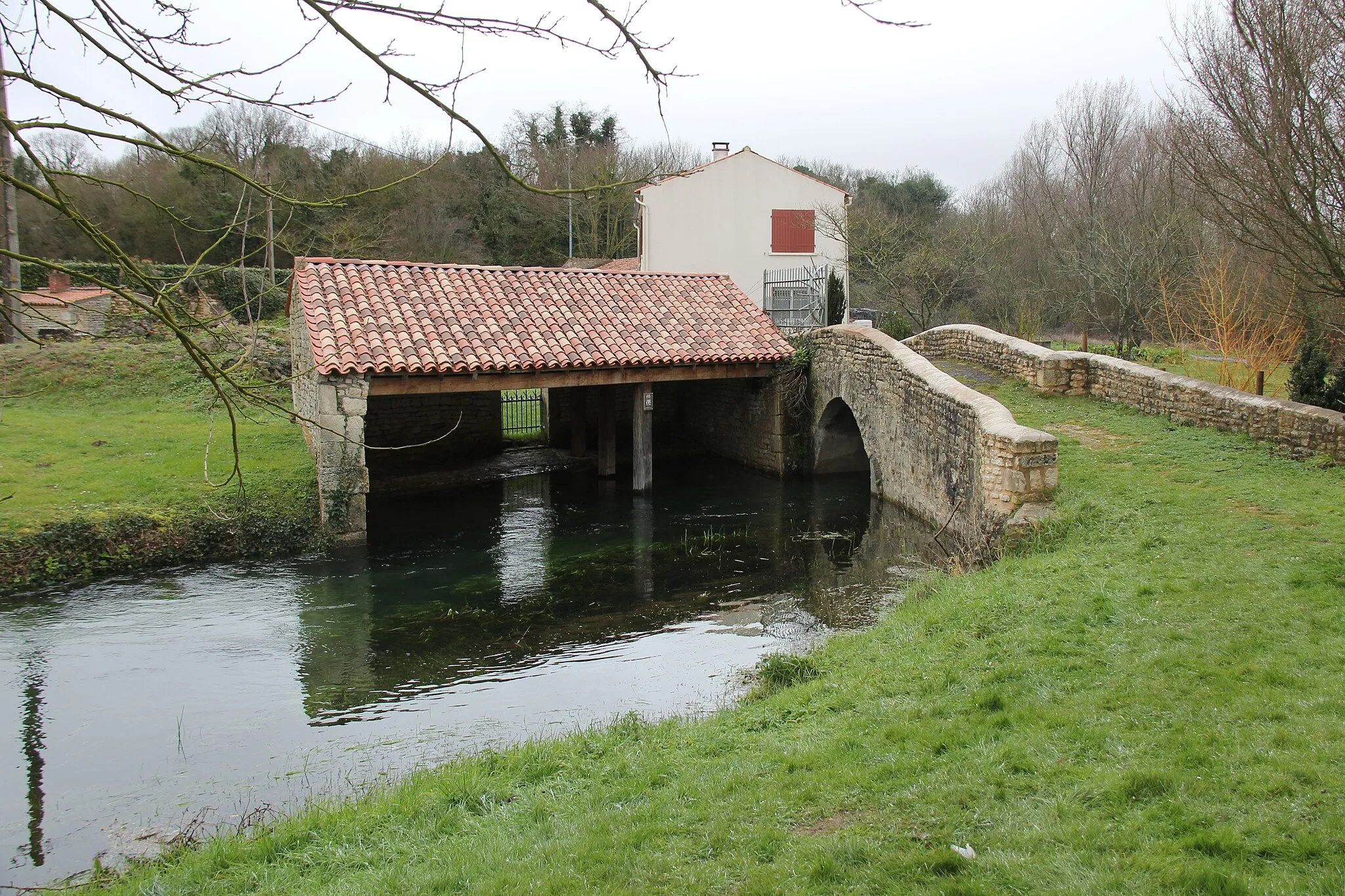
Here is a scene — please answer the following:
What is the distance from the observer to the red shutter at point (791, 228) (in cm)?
2614

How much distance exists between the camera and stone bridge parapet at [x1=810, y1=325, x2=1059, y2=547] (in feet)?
29.6

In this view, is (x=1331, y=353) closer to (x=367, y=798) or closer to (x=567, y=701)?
(x=567, y=701)

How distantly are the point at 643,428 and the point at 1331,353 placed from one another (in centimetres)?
Result: 1097

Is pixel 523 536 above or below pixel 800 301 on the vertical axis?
below

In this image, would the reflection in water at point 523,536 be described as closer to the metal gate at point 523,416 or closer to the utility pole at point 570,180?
the metal gate at point 523,416

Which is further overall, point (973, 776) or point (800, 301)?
point (800, 301)

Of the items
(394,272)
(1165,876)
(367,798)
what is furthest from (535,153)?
(1165,876)

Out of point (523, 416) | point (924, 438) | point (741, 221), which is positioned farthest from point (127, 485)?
point (741, 221)

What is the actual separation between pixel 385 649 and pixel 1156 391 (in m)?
10.3

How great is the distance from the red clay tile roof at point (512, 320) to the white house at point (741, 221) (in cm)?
890

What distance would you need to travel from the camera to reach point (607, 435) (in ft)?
54.7

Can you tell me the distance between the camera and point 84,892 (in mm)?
4148

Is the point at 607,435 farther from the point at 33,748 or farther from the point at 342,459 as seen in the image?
the point at 33,748

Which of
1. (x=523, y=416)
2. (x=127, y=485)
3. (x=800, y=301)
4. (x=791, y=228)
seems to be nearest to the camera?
(x=127, y=485)
